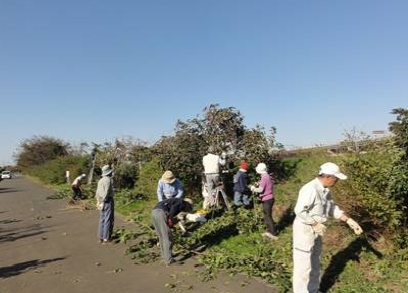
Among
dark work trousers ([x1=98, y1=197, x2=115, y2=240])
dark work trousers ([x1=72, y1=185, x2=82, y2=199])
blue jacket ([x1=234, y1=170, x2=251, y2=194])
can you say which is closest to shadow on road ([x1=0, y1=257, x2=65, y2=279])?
dark work trousers ([x1=98, y1=197, x2=115, y2=240])

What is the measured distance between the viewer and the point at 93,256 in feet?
34.0

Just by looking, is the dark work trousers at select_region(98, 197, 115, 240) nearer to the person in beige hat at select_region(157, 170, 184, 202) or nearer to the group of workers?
the group of workers

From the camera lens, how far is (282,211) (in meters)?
12.2

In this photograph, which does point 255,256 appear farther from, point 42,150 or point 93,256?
point 42,150

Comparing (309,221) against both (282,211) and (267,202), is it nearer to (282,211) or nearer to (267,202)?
(267,202)

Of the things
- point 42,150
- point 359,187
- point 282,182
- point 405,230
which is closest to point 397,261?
point 405,230

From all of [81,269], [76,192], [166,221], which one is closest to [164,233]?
[166,221]

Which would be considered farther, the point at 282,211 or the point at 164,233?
the point at 282,211

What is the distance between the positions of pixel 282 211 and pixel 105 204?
A: 4.49 m

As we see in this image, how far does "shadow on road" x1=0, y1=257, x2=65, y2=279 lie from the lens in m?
9.19

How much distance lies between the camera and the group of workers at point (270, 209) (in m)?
6.41

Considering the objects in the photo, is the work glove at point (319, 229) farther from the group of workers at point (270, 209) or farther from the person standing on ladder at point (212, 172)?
the person standing on ladder at point (212, 172)

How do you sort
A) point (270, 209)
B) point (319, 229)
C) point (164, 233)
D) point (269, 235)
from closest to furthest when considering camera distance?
point (319, 229)
point (164, 233)
point (269, 235)
point (270, 209)

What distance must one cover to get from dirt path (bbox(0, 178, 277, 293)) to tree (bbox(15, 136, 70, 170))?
1882 inches
